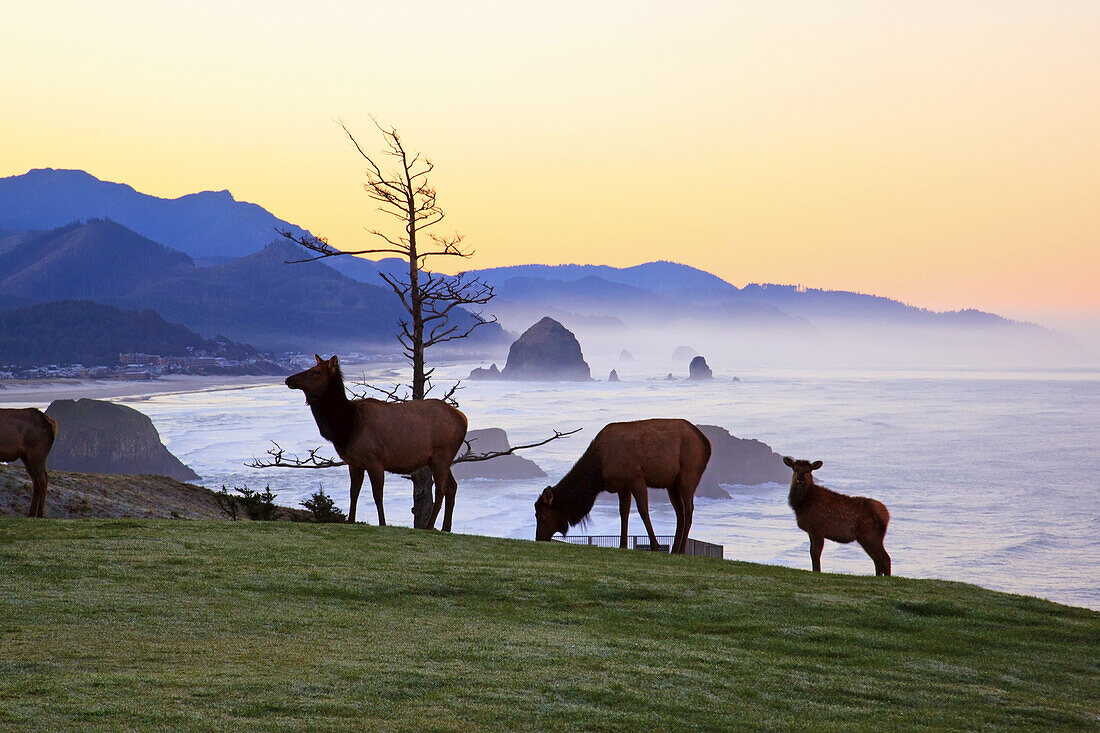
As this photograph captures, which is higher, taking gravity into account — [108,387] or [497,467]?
[108,387]

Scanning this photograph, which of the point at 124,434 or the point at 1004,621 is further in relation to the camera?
the point at 124,434

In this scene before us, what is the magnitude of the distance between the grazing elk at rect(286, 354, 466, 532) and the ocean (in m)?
34.0

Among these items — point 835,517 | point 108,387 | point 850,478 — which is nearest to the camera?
A: point 835,517

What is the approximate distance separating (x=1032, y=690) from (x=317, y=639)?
5982 mm

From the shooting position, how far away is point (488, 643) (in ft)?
26.6

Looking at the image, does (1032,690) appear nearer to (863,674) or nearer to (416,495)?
(863,674)

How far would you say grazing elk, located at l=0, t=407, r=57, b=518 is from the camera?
49.9ft

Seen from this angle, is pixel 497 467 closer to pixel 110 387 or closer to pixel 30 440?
pixel 110 387

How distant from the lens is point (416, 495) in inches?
894

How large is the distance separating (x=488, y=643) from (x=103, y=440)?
231ft

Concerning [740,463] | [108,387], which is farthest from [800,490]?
[108,387]

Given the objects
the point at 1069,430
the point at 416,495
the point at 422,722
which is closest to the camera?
the point at 422,722

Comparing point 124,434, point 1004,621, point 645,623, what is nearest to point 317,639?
point 645,623

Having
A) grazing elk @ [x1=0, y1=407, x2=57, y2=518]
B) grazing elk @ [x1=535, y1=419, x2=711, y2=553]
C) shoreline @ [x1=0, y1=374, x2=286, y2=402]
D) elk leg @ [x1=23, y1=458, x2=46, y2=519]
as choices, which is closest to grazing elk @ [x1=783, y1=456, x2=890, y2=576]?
grazing elk @ [x1=535, y1=419, x2=711, y2=553]
